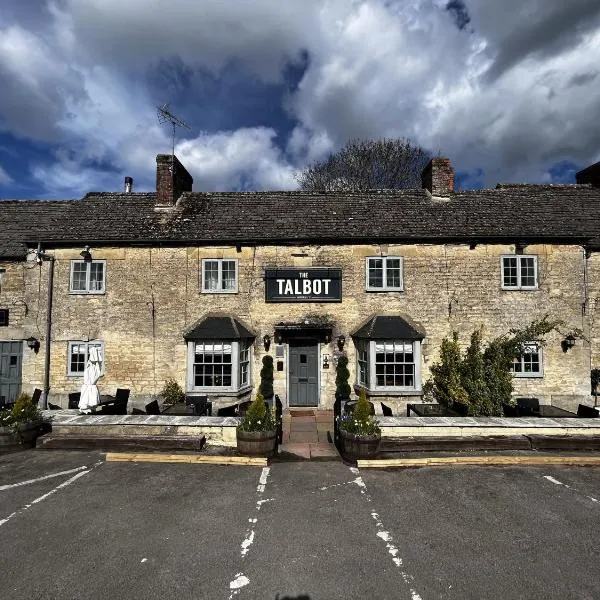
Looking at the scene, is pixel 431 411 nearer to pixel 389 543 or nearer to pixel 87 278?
pixel 389 543

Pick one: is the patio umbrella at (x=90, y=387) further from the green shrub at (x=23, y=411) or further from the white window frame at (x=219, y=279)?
the white window frame at (x=219, y=279)

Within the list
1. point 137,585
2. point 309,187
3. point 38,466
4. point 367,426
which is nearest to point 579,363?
point 367,426

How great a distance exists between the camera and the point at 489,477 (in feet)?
26.2

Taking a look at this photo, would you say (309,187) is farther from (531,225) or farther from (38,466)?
(38,466)

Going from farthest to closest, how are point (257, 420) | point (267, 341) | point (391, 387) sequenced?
point (267, 341) < point (391, 387) < point (257, 420)

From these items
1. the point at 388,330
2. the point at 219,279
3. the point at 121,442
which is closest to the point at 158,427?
the point at 121,442

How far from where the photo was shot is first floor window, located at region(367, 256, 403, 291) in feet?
47.0

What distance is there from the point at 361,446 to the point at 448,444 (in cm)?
238

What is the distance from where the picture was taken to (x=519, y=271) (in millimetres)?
14195

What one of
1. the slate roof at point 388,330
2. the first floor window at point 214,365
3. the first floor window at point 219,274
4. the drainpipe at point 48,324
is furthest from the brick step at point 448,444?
the drainpipe at point 48,324

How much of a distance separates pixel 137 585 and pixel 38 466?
5.49m

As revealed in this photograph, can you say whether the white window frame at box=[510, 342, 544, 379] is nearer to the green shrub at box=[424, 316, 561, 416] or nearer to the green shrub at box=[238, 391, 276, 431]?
the green shrub at box=[424, 316, 561, 416]

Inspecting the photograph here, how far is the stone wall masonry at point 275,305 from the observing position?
14055 millimetres

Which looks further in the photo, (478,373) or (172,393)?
(172,393)
